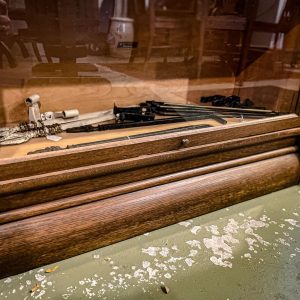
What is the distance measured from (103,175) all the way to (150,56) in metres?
0.65

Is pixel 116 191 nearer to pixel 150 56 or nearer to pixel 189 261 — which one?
pixel 189 261

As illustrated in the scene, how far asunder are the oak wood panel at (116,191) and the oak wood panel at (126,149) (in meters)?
0.09

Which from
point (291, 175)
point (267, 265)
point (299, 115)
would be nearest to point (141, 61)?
point (299, 115)

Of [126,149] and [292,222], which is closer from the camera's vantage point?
[126,149]

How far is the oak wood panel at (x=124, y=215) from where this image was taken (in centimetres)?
73

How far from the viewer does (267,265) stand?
82cm

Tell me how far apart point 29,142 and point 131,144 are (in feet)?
0.90

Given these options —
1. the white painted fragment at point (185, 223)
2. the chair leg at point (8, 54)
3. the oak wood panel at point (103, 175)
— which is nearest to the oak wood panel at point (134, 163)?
the oak wood panel at point (103, 175)

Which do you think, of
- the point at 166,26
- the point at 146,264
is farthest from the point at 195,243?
the point at 166,26

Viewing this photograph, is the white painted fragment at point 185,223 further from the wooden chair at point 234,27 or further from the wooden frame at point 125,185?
the wooden chair at point 234,27

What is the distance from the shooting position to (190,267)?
800 millimetres

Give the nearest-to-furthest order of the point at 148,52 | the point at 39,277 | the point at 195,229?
the point at 39,277, the point at 195,229, the point at 148,52

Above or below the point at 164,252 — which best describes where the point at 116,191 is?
above

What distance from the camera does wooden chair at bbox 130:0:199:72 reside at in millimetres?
1171
